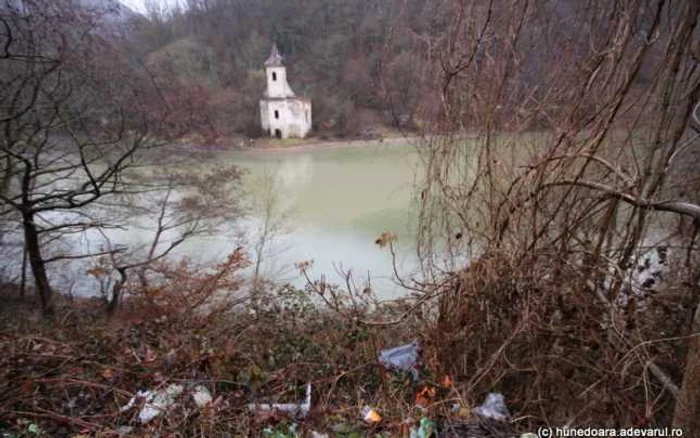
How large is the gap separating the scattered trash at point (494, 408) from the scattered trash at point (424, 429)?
0.67 ft

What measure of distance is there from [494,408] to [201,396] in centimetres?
113

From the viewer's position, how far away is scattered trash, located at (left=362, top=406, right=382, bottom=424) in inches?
56.2

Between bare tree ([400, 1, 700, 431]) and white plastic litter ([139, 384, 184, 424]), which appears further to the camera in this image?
white plastic litter ([139, 384, 184, 424])

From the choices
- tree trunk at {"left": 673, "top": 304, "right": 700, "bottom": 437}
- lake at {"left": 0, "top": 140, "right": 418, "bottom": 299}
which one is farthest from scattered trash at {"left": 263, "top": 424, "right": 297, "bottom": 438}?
lake at {"left": 0, "top": 140, "right": 418, "bottom": 299}

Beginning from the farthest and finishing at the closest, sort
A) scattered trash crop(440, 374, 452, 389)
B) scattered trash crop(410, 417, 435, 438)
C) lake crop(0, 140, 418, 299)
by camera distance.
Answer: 1. lake crop(0, 140, 418, 299)
2. scattered trash crop(440, 374, 452, 389)
3. scattered trash crop(410, 417, 435, 438)

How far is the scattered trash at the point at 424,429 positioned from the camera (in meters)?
1.28

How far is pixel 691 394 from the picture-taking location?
3.12ft

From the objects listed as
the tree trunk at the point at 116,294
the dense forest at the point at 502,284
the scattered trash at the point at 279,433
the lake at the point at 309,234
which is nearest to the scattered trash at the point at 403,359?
the dense forest at the point at 502,284

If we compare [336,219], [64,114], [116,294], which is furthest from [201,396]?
[336,219]

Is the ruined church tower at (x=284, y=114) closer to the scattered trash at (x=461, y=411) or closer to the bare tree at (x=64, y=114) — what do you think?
the bare tree at (x=64, y=114)

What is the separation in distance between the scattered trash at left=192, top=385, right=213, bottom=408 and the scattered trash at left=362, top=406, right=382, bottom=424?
0.60 metres

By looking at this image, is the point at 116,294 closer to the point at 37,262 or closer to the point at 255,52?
the point at 37,262

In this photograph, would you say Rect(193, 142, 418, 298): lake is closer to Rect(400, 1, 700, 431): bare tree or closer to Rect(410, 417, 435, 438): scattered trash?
Rect(400, 1, 700, 431): bare tree

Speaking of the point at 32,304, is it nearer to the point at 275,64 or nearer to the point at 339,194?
the point at 339,194
